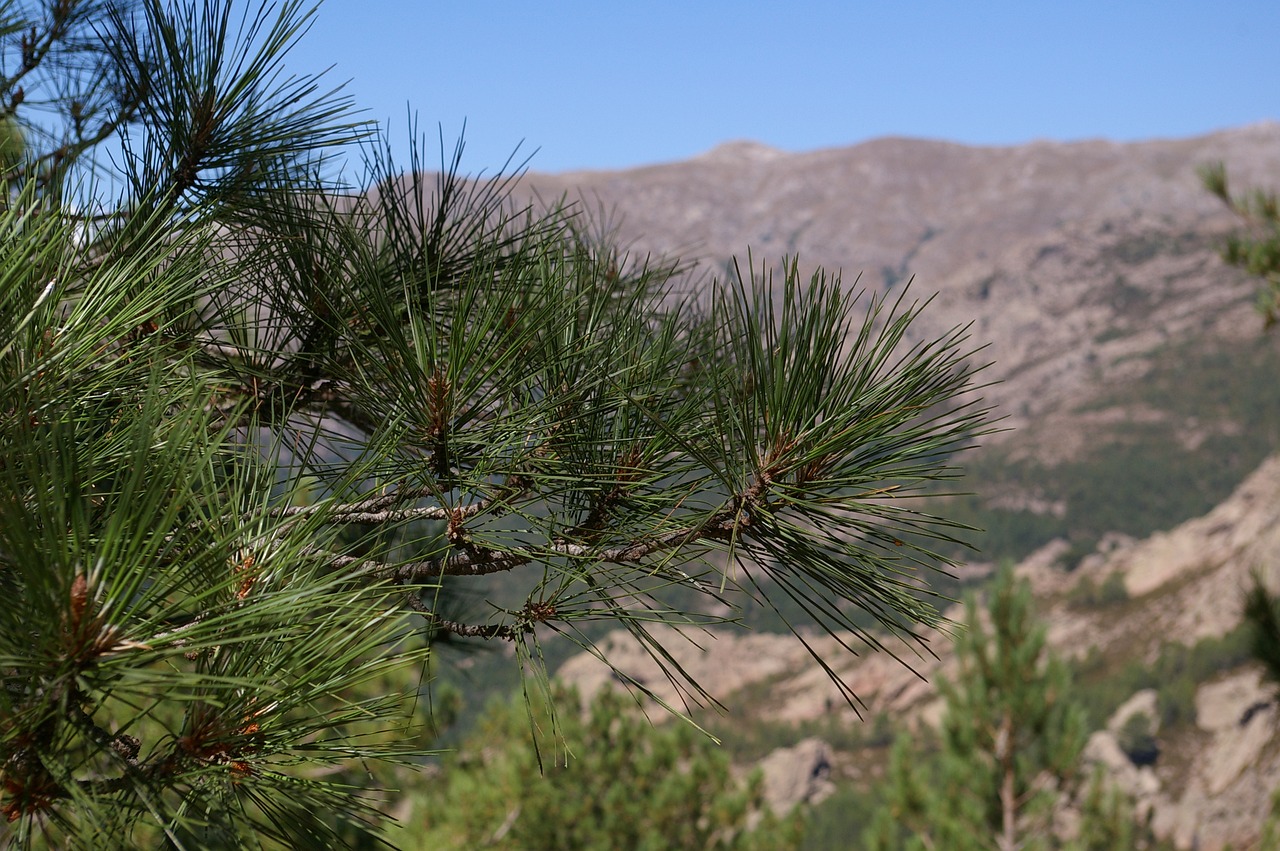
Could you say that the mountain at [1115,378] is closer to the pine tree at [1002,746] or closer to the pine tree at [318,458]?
the pine tree at [1002,746]

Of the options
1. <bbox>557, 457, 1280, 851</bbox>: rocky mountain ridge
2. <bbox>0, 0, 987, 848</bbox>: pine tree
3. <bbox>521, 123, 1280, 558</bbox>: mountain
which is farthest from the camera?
<bbox>521, 123, 1280, 558</bbox>: mountain

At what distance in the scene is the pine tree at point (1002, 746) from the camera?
390 inches

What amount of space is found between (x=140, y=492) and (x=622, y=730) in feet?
38.3

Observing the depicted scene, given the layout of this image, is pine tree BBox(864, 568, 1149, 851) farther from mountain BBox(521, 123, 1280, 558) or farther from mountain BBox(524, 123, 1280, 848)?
mountain BBox(521, 123, 1280, 558)

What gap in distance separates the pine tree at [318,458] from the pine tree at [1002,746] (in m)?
9.12

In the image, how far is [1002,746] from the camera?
10297 mm

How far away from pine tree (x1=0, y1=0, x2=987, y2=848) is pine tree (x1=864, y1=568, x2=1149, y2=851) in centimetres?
912

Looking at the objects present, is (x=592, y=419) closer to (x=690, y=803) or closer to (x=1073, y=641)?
(x=690, y=803)

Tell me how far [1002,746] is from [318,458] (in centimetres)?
1040

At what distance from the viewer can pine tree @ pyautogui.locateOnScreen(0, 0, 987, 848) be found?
851 millimetres

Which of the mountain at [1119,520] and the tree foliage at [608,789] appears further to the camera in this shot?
the mountain at [1119,520]

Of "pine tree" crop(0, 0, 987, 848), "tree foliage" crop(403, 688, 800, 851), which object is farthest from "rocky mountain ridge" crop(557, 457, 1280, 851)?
"pine tree" crop(0, 0, 987, 848)

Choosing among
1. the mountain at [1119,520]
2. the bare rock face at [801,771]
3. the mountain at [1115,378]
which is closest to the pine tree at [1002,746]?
the mountain at [1119,520]

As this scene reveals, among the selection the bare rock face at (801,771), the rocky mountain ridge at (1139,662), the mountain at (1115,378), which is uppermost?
the mountain at (1115,378)
